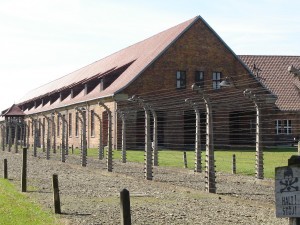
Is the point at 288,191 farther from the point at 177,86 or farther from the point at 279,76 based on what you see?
the point at 279,76

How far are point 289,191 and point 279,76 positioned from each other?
41407mm

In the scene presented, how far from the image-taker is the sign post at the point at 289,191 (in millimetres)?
4223

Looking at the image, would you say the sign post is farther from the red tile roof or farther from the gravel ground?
the red tile roof

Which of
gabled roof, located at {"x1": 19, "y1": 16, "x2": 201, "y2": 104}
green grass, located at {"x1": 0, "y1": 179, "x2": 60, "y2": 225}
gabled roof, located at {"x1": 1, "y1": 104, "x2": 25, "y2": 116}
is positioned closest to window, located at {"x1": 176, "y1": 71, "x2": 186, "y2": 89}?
gabled roof, located at {"x1": 19, "y1": 16, "x2": 201, "y2": 104}

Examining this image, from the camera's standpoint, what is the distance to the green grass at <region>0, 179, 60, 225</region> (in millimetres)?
8751

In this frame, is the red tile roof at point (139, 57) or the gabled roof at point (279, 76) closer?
the red tile roof at point (139, 57)

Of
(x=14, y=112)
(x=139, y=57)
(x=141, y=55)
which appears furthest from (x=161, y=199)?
(x=14, y=112)

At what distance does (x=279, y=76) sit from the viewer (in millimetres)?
44344

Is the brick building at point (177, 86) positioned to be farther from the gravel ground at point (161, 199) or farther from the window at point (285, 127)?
the gravel ground at point (161, 199)

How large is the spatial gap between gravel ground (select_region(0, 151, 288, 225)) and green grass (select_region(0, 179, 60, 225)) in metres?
0.26

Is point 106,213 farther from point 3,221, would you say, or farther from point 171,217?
point 3,221

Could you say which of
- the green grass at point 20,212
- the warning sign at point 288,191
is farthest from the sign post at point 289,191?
the green grass at point 20,212

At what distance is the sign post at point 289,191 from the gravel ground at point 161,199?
459 cm

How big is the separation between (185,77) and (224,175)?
73.1 ft
